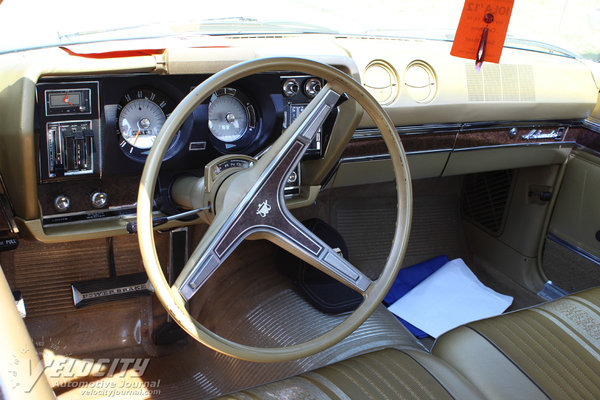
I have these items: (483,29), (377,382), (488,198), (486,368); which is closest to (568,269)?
(488,198)

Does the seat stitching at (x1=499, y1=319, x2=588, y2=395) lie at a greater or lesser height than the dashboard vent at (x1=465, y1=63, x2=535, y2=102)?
lesser

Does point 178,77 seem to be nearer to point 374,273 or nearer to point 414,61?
point 414,61

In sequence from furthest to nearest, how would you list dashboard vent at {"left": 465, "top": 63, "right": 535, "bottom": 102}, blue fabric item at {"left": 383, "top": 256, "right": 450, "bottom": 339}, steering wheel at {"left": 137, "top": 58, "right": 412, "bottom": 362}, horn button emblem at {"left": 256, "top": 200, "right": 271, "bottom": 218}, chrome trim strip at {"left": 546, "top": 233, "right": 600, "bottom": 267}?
blue fabric item at {"left": 383, "top": 256, "right": 450, "bottom": 339}
chrome trim strip at {"left": 546, "top": 233, "right": 600, "bottom": 267}
dashboard vent at {"left": 465, "top": 63, "right": 535, "bottom": 102}
horn button emblem at {"left": 256, "top": 200, "right": 271, "bottom": 218}
steering wheel at {"left": 137, "top": 58, "right": 412, "bottom": 362}

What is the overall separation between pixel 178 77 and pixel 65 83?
32 cm

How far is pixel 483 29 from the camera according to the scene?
1825 millimetres

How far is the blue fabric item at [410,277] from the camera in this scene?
272cm

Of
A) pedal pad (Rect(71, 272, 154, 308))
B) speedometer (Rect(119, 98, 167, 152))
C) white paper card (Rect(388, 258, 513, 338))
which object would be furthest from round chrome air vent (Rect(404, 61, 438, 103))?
pedal pad (Rect(71, 272, 154, 308))

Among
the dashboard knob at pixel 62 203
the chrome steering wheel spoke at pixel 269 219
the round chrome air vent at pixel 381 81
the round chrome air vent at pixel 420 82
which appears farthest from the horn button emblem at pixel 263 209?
the round chrome air vent at pixel 420 82

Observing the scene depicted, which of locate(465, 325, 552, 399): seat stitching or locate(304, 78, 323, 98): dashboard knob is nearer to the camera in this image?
locate(465, 325, 552, 399): seat stitching

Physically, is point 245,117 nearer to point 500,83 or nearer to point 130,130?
point 130,130

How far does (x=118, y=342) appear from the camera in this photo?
7.80 feet

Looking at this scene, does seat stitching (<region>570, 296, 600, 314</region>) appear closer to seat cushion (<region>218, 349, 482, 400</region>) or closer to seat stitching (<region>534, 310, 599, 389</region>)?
seat stitching (<region>534, 310, 599, 389</region>)

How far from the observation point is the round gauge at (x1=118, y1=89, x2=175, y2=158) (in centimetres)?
176

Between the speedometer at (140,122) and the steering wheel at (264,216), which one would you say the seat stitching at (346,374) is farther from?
the speedometer at (140,122)
